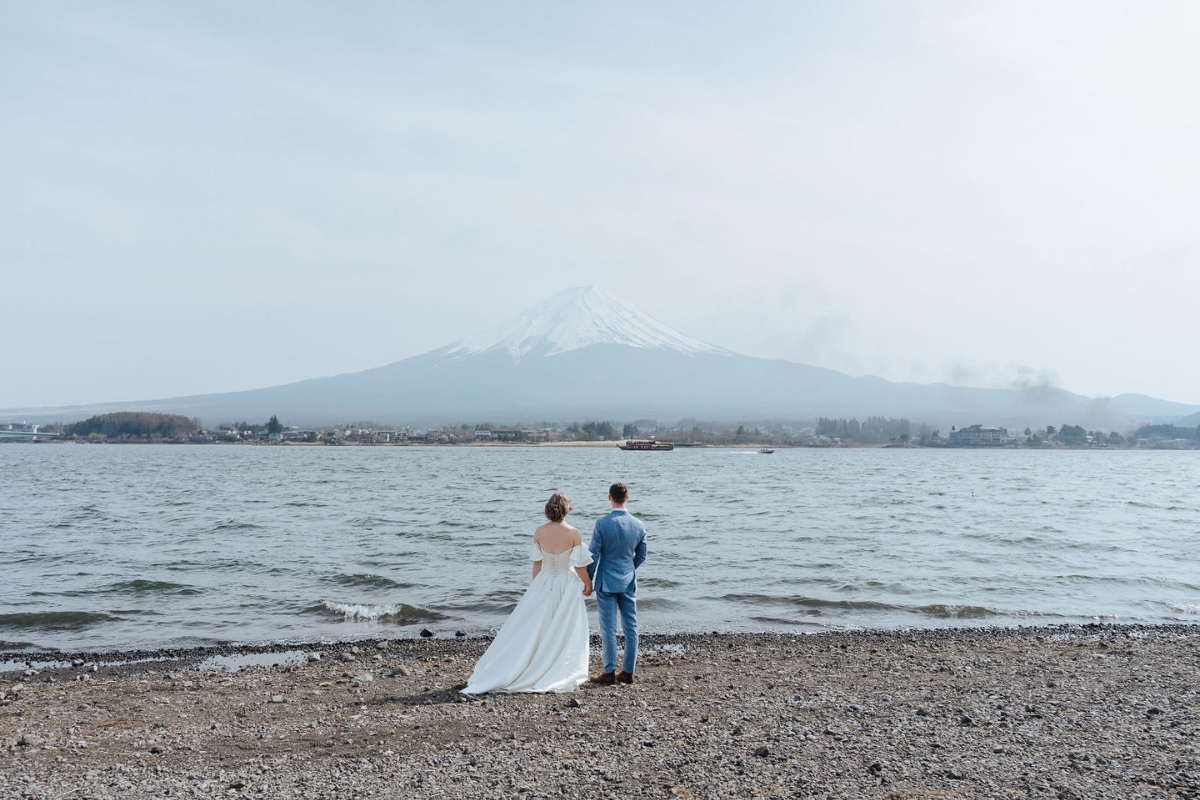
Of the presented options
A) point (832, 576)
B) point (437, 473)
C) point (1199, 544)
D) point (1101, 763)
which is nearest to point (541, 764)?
point (1101, 763)

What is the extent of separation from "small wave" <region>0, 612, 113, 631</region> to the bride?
877 cm

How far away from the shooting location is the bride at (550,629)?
356 inches

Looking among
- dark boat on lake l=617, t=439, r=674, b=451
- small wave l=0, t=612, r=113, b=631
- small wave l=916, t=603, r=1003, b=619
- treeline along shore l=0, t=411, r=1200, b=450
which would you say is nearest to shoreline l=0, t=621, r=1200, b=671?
small wave l=916, t=603, r=1003, b=619

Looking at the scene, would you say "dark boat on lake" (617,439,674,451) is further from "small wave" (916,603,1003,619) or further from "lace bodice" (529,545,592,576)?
"lace bodice" (529,545,592,576)

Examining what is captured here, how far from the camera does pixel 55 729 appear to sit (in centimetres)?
Result: 801

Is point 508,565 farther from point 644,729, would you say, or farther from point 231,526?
point 231,526

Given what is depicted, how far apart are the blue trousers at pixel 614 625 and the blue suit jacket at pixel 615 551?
108 mm

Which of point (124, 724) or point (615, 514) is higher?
point (615, 514)

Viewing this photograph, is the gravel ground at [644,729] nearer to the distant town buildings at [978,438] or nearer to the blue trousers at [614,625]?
the blue trousers at [614,625]

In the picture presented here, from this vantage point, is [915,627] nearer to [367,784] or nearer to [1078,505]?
[367,784]

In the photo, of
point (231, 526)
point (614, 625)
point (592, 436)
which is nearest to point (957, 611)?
point (614, 625)

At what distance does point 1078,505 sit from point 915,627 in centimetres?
3130

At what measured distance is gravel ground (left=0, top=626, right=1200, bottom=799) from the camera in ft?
20.8

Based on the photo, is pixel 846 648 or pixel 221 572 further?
pixel 221 572
